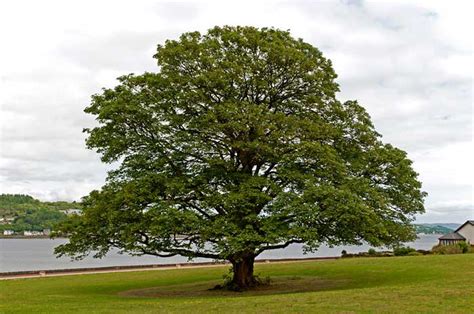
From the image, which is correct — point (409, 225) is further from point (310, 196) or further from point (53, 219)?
point (53, 219)

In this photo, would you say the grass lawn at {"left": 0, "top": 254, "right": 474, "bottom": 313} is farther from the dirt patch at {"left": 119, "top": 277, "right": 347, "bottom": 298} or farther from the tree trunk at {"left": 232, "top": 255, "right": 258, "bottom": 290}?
the tree trunk at {"left": 232, "top": 255, "right": 258, "bottom": 290}

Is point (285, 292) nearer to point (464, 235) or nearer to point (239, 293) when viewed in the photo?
point (239, 293)

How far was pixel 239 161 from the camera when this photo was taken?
1095 inches

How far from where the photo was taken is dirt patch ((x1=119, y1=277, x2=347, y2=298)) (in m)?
27.2

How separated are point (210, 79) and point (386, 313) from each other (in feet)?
45.7

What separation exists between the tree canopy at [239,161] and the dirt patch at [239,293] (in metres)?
1.53

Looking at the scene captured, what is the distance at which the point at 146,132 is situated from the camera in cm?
2700

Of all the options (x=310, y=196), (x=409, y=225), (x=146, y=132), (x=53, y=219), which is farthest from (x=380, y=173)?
(x=53, y=219)

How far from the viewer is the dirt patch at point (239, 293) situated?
27172mm

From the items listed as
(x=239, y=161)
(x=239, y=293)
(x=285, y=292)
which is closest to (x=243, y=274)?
(x=239, y=293)

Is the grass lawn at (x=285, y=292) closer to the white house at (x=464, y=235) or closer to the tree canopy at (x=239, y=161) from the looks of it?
the tree canopy at (x=239, y=161)

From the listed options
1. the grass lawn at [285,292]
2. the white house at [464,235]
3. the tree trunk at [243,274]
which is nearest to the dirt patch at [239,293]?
the grass lawn at [285,292]

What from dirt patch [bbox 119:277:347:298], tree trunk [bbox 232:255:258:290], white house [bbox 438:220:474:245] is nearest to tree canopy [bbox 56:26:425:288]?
tree trunk [bbox 232:255:258:290]

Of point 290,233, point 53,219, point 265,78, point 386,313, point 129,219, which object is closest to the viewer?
point 386,313
